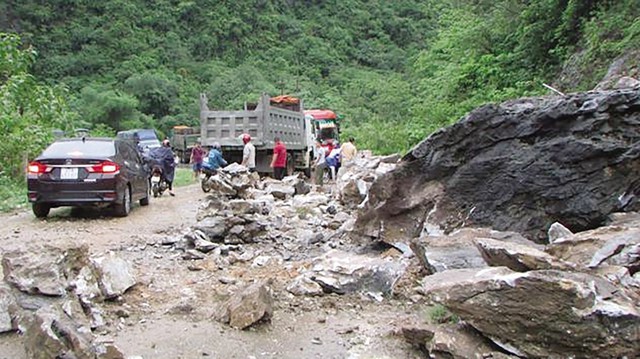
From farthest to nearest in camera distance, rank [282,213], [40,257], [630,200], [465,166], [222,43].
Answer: [222,43]
[282,213]
[465,166]
[630,200]
[40,257]

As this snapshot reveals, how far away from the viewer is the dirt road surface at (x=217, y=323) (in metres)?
4.48

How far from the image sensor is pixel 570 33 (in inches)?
615

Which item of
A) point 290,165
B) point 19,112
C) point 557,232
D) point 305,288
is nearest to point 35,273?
point 305,288

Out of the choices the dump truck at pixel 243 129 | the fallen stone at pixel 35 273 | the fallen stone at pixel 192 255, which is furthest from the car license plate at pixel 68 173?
the dump truck at pixel 243 129

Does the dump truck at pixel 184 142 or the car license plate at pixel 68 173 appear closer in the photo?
the car license plate at pixel 68 173

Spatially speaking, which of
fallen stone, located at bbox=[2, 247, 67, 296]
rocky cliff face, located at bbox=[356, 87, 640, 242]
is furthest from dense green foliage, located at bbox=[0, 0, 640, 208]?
fallen stone, located at bbox=[2, 247, 67, 296]

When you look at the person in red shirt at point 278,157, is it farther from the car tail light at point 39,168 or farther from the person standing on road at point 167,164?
the car tail light at point 39,168

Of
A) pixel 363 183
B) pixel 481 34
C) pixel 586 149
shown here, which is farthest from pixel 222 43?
pixel 586 149

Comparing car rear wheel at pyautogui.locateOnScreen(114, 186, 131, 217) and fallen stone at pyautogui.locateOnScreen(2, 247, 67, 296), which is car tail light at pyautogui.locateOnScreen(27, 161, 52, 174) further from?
fallen stone at pyautogui.locateOnScreen(2, 247, 67, 296)

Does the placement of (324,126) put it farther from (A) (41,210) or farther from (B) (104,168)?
(A) (41,210)

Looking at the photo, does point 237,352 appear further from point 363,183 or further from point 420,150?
point 363,183

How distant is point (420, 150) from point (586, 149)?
1965 millimetres

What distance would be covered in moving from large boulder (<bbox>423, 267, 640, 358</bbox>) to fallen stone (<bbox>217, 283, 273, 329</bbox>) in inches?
63.3

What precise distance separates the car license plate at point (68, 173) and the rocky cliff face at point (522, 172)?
508cm
